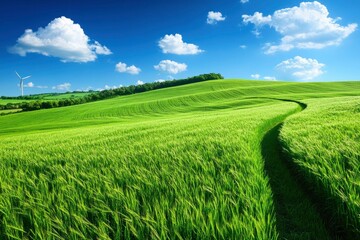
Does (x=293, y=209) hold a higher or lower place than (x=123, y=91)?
lower

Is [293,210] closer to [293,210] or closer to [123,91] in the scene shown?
[293,210]

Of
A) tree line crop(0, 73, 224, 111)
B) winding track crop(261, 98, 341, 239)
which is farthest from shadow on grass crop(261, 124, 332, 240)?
tree line crop(0, 73, 224, 111)

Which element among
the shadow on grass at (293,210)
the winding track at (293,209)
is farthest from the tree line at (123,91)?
the shadow on grass at (293,210)

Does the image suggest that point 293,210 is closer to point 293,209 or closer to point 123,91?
point 293,209

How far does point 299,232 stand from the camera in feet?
11.6

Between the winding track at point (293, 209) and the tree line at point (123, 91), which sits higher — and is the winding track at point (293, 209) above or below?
below

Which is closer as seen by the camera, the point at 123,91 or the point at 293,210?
the point at 293,210

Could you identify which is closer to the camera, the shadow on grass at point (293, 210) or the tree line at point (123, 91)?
the shadow on grass at point (293, 210)

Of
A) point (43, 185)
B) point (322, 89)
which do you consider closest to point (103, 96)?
point (322, 89)

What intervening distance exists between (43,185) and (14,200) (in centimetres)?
57

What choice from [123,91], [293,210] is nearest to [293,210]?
[293,210]

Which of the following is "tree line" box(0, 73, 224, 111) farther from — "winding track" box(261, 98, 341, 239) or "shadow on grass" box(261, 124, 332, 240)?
"shadow on grass" box(261, 124, 332, 240)

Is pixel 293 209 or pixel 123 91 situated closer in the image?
pixel 293 209

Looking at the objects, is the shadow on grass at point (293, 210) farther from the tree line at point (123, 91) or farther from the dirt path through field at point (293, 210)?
the tree line at point (123, 91)
